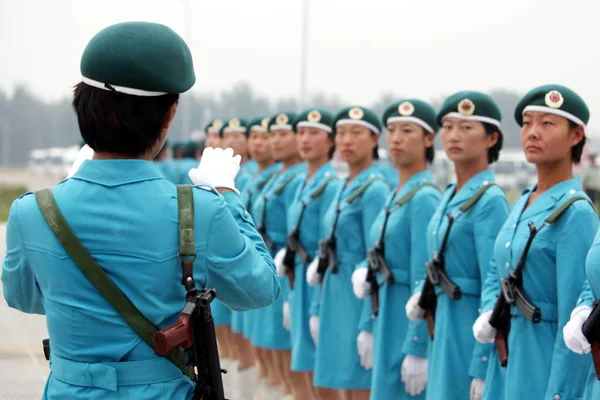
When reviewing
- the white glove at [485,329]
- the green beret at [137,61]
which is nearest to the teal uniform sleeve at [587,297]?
the white glove at [485,329]

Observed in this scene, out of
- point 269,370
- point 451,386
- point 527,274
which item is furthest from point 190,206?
point 269,370

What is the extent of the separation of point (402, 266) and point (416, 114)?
3.09ft

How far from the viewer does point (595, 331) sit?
3.26 metres

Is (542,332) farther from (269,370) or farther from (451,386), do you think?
(269,370)

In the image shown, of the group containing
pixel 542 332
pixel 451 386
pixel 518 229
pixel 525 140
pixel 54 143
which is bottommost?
pixel 54 143

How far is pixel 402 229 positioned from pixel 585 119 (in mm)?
1491

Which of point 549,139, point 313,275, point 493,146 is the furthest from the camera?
point 313,275

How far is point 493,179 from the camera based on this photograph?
4.99 meters

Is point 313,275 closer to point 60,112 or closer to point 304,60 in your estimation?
point 304,60

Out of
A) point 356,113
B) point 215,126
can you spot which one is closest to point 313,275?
point 356,113

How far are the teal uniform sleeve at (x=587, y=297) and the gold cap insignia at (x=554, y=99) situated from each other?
0.95 meters

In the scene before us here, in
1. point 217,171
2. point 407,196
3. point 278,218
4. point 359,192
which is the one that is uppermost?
point 217,171

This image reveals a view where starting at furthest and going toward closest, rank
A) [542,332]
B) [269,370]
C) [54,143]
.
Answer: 1. [54,143]
2. [269,370]
3. [542,332]

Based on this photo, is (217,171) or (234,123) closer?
(217,171)
